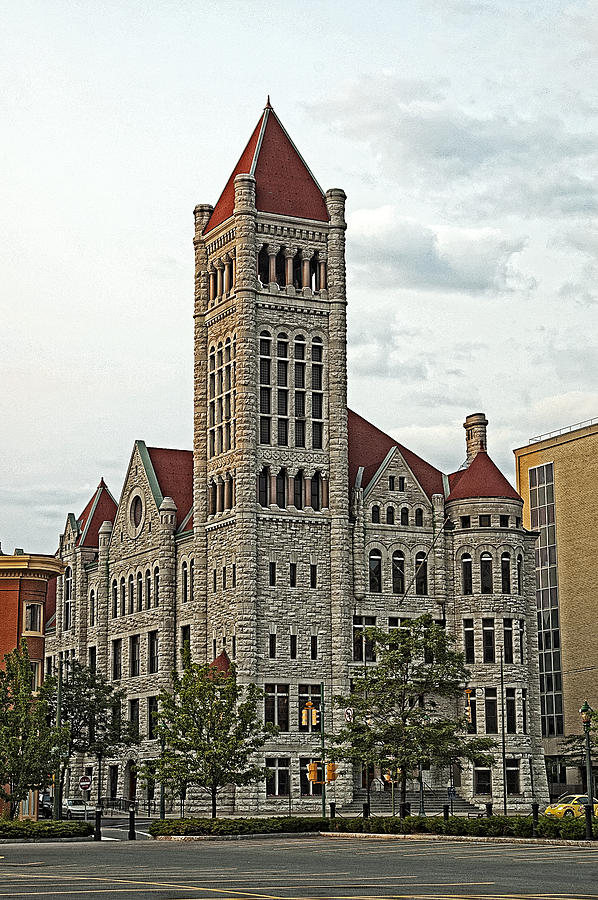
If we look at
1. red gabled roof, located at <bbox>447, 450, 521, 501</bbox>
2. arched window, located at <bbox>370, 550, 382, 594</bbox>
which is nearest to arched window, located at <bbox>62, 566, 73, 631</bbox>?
arched window, located at <bbox>370, 550, 382, 594</bbox>

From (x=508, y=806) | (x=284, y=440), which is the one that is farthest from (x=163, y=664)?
(x=508, y=806)

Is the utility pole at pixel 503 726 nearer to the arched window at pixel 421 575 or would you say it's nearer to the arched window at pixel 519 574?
the arched window at pixel 519 574

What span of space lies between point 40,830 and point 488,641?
41222mm

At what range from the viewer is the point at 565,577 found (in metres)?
124

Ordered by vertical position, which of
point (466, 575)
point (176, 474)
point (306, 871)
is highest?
point (176, 474)

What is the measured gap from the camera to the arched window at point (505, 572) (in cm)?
8925

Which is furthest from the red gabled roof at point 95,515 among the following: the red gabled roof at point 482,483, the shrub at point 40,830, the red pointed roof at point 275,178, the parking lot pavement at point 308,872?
the parking lot pavement at point 308,872

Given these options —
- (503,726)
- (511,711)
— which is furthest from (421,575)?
(503,726)

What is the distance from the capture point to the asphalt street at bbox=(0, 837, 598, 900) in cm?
2294

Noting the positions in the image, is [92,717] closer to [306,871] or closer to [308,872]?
[306,871]

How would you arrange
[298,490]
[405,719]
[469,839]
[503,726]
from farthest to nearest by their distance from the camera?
1. [298,490]
2. [503,726]
3. [405,719]
4. [469,839]

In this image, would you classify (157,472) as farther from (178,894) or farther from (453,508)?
(178,894)

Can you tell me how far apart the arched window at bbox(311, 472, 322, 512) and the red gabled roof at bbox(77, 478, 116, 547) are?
1012 inches

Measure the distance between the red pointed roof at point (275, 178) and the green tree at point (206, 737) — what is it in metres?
34.5
